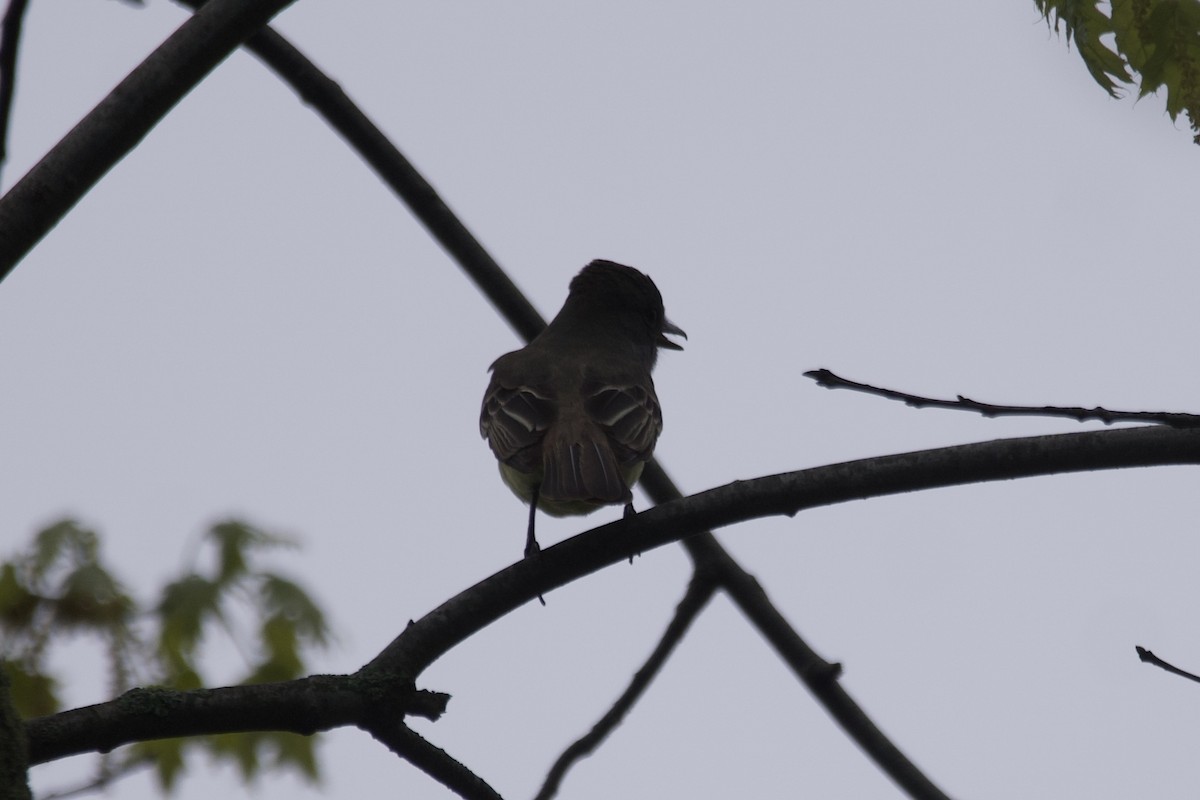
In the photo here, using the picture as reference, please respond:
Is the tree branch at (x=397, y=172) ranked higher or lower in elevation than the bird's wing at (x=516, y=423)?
higher

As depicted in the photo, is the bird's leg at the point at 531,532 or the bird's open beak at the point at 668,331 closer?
the bird's leg at the point at 531,532

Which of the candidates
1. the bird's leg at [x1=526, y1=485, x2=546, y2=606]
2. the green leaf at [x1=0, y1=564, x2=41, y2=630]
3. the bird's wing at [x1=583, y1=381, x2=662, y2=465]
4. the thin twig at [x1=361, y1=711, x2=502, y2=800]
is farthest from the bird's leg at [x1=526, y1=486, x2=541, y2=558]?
the green leaf at [x1=0, y1=564, x2=41, y2=630]

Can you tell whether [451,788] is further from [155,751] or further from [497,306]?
[155,751]

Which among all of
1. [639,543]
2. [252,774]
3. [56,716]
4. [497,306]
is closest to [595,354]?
[497,306]

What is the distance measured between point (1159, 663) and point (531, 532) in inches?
120

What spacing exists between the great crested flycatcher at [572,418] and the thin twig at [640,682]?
41 centimetres

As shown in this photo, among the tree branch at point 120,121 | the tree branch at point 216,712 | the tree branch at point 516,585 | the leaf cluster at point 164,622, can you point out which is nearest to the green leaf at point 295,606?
the leaf cluster at point 164,622

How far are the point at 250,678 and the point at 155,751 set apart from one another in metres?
0.54

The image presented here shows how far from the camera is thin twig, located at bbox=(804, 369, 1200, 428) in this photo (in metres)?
3.04

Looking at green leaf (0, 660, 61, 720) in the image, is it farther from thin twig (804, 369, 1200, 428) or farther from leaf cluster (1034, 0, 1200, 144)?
leaf cluster (1034, 0, 1200, 144)

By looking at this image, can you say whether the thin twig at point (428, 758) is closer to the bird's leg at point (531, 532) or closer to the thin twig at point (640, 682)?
the thin twig at point (640, 682)

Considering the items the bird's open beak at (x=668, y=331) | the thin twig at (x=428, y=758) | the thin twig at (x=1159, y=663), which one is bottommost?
the thin twig at (x=428, y=758)

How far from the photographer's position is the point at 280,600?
22.3ft

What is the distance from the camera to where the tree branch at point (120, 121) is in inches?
147
